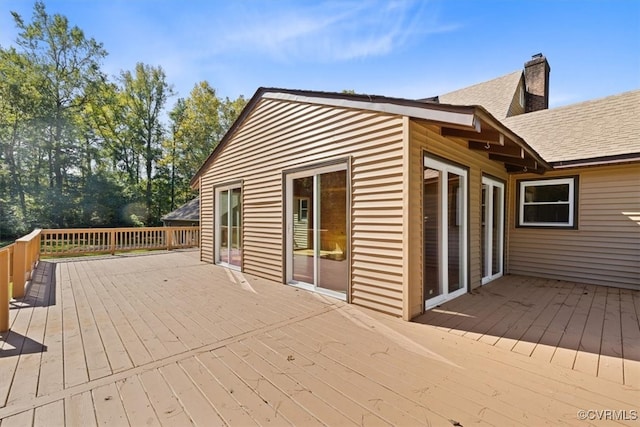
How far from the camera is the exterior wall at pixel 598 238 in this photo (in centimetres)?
498

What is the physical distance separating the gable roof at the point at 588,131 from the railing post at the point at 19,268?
9.45 meters

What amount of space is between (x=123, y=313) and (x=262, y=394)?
2.74 m

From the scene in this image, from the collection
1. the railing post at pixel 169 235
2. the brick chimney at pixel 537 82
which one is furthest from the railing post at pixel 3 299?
the brick chimney at pixel 537 82

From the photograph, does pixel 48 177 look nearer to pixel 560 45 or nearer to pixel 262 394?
pixel 262 394

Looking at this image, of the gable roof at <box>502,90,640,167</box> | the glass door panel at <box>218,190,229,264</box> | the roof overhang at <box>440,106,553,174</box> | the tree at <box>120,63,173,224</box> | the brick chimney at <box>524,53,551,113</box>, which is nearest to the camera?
the roof overhang at <box>440,106,553,174</box>

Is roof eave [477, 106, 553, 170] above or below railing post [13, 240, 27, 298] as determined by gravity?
above

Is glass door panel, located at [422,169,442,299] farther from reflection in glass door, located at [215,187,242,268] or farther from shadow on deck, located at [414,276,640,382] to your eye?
reflection in glass door, located at [215,187,242,268]

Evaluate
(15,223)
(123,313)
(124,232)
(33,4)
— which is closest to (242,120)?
(123,313)

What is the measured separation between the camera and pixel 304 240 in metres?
4.94

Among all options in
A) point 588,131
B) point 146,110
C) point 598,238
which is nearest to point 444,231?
point 598,238

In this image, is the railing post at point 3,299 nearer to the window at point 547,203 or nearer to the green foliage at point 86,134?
the window at point 547,203

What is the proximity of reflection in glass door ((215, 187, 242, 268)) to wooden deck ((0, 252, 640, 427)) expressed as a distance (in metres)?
2.51

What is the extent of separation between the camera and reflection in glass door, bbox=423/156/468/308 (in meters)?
3.83

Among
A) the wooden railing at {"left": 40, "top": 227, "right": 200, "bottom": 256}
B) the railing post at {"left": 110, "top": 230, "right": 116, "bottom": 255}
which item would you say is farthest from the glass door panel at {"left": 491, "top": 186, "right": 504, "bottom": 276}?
the railing post at {"left": 110, "top": 230, "right": 116, "bottom": 255}
